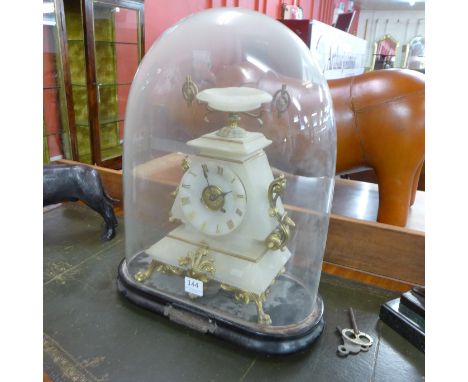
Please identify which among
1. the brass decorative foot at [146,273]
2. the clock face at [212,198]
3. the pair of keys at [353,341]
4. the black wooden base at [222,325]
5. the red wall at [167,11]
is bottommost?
the pair of keys at [353,341]

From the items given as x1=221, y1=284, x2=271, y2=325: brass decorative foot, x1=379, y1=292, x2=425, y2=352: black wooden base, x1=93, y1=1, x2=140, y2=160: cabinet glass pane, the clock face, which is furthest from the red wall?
x1=379, y1=292, x2=425, y2=352: black wooden base

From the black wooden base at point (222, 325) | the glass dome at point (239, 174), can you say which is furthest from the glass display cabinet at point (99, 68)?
the black wooden base at point (222, 325)

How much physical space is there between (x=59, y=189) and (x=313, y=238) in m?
0.61

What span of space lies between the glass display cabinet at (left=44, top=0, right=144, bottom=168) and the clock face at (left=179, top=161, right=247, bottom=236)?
112cm

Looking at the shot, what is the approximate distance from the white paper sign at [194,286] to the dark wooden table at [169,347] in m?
0.07

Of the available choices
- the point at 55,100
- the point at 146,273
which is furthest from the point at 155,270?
the point at 55,100

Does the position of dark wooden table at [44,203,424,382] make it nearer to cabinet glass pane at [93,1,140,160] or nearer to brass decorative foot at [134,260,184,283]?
brass decorative foot at [134,260,184,283]

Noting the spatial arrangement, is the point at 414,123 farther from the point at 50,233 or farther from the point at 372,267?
the point at 50,233

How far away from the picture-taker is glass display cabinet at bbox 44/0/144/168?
1654 millimetres

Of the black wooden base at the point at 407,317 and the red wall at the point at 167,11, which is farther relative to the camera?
the red wall at the point at 167,11

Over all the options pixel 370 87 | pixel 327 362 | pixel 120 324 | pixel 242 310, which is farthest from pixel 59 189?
pixel 370 87

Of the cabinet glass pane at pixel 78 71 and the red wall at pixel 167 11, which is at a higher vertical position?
the red wall at pixel 167 11

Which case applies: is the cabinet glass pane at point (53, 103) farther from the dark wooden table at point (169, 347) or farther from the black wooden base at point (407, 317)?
the black wooden base at point (407, 317)

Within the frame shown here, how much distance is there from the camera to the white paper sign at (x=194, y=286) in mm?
703
